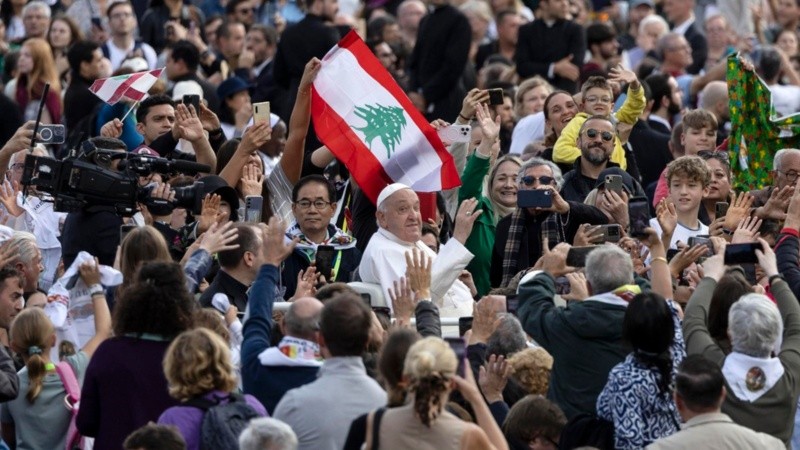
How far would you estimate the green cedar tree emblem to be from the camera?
12547 mm

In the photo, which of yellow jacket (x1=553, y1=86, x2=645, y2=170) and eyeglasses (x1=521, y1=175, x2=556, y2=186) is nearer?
eyeglasses (x1=521, y1=175, x2=556, y2=186)

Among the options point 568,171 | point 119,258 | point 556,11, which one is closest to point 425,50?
point 556,11

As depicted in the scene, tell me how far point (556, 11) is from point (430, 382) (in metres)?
11.3

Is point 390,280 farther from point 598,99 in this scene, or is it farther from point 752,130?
point 752,130

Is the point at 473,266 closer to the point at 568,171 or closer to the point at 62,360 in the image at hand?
the point at 568,171

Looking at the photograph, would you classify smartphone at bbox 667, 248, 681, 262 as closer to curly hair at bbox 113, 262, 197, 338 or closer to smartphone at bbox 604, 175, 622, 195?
smartphone at bbox 604, 175, 622, 195

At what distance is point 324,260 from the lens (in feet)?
35.9

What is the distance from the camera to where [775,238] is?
11117mm

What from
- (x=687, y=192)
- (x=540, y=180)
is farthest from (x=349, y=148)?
(x=687, y=192)

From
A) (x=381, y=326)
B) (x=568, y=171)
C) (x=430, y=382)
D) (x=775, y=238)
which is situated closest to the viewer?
(x=430, y=382)

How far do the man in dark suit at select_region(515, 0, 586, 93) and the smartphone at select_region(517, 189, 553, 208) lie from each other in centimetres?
680

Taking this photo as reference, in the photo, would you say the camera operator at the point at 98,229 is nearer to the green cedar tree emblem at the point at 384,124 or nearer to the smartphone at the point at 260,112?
the smartphone at the point at 260,112

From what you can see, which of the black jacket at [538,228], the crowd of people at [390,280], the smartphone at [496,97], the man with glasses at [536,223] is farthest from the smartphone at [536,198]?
the smartphone at [496,97]

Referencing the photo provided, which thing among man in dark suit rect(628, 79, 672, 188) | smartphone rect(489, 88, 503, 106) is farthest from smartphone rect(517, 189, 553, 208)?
man in dark suit rect(628, 79, 672, 188)
